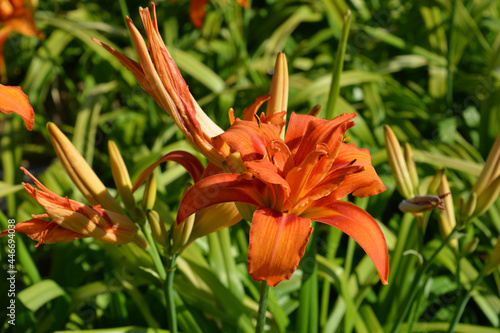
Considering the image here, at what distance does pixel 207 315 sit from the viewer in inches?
45.4

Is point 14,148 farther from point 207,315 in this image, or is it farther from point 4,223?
point 207,315

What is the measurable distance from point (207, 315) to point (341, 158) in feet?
2.15

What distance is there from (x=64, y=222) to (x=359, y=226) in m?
0.40

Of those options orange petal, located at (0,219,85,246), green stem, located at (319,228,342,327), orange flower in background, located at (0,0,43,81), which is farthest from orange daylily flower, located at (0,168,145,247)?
orange flower in background, located at (0,0,43,81)

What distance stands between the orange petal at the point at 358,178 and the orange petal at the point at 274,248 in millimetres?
93

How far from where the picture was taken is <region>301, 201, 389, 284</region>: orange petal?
58cm

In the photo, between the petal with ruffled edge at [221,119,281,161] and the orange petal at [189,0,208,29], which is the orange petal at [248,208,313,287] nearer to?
the petal with ruffled edge at [221,119,281,161]

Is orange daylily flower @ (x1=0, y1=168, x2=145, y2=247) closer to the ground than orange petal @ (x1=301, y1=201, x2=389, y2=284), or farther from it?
farther from it

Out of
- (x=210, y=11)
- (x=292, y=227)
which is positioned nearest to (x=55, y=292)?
(x=292, y=227)

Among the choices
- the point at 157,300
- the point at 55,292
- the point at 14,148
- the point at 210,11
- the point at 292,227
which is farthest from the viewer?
the point at 210,11

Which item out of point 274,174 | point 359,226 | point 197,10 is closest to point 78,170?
point 274,174

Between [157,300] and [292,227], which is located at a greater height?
[292,227]

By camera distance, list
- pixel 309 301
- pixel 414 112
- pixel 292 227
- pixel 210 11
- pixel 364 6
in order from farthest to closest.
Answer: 1. pixel 210 11
2. pixel 364 6
3. pixel 414 112
4. pixel 309 301
5. pixel 292 227

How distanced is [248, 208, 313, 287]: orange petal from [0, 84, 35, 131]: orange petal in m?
0.33
